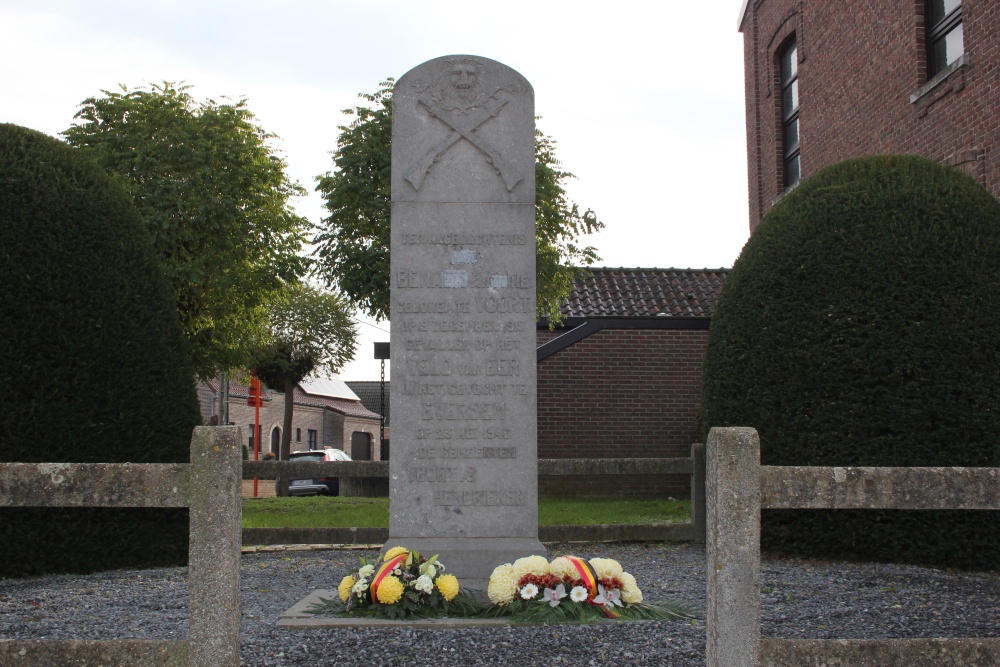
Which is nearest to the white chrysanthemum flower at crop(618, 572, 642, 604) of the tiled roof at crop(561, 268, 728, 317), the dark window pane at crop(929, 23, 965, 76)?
the dark window pane at crop(929, 23, 965, 76)

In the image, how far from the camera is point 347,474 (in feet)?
34.3

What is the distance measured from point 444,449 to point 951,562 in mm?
4681

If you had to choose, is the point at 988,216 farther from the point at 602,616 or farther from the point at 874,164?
the point at 602,616

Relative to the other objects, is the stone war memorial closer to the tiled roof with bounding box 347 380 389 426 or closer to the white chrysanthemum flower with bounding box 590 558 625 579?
the white chrysanthemum flower with bounding box 590 558 625 579

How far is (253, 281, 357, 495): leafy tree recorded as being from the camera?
3366cm

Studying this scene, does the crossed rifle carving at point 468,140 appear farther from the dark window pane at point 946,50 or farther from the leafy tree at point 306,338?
the leafy tree at point 306,338

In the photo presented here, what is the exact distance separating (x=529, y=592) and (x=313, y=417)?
48819mm

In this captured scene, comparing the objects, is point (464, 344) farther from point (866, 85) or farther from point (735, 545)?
point (866, 85)

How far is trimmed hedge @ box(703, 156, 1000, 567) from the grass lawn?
416 cm

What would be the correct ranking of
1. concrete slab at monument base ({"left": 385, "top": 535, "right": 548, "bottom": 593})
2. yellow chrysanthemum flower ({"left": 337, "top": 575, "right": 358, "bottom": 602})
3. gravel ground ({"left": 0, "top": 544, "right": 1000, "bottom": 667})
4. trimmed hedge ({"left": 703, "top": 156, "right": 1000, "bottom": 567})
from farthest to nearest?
trimmed hedge ({"left": 703, "top": 156, "right": 1000, "bottom": 567}) → concrete slab at monument base ({"left": 385, "top": 535, "right": 548, "bottom": 593}) → yellow chrysanthemum flower ({"left": 337, "top": 575, "right": 358, "bottom": 602}) → gravel ground ({"left": 0, "top": 544, "right": 1000, "bottom": 667})

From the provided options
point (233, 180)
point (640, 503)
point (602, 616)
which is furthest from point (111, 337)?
point (233, 180)

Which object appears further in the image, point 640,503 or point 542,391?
point 542,391

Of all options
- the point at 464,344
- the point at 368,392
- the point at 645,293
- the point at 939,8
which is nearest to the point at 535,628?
the point at 464,344

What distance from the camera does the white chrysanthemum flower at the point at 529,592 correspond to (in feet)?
19.7
